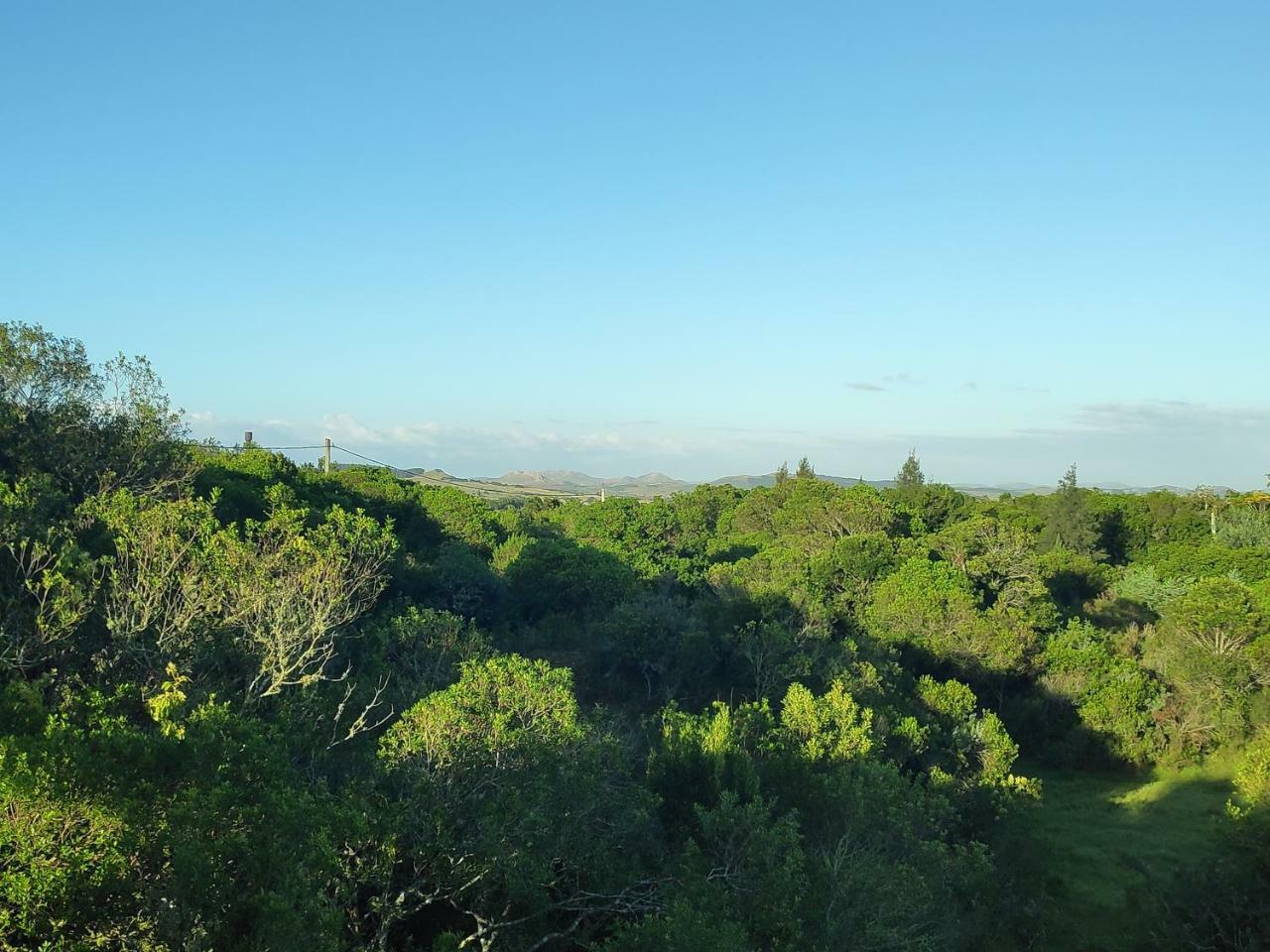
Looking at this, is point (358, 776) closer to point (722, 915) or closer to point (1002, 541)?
point (722, 915)

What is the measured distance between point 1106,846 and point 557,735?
798 inches

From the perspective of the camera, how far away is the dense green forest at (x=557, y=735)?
27.1ft

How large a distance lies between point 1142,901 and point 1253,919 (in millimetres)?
5082

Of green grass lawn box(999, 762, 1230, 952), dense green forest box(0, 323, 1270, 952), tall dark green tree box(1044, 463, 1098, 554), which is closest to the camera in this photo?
dense green forest box(0, 323, 1270, 952)

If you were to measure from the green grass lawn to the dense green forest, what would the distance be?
0.43 feet

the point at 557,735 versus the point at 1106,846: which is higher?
the point at 557,735

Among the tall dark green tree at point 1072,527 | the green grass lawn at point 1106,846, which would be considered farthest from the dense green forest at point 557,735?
the tall dark green tree at point 1072,527

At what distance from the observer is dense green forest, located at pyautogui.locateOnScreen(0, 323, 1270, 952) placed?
27.1 ft

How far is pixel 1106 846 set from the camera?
26.1 m

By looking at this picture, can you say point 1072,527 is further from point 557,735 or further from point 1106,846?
point 557,735

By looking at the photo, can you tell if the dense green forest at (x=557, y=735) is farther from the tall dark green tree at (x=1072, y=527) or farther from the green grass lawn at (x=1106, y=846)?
the tall dark green tree at (x=1072, y=527)

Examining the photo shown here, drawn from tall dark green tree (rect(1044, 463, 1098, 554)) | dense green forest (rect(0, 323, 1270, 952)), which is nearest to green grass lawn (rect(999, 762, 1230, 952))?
dense green forest (rect(0, 323, 1270, 952))

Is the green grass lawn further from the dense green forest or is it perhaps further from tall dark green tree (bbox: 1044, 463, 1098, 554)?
tall dark green tree (bbox: 1044, 463, 1098, 554)

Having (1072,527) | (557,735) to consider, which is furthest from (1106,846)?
(1072,527)
